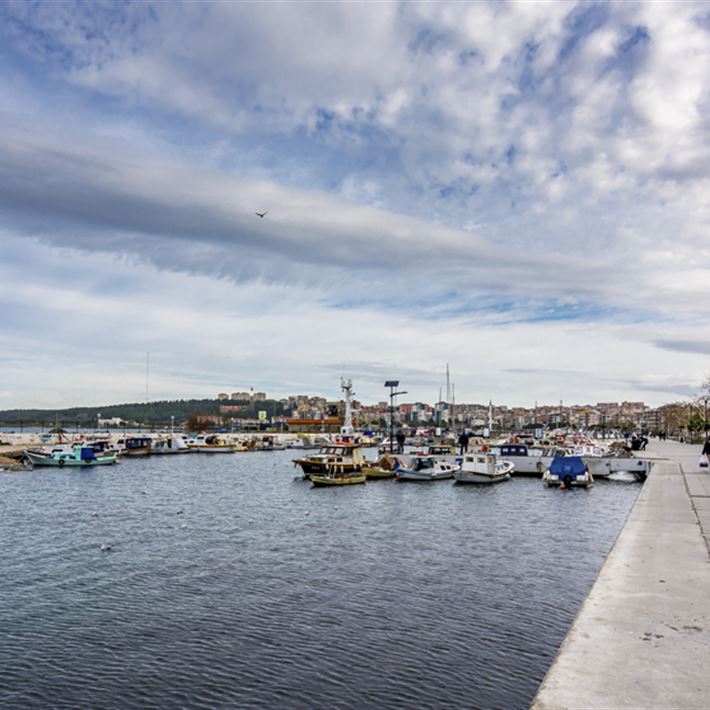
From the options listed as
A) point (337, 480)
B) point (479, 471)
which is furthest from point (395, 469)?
point (479, 471)

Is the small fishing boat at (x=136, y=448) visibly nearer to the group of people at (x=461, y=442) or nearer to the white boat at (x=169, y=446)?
the white boat at (x=169, y=446)

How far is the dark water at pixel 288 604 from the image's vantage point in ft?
45.1

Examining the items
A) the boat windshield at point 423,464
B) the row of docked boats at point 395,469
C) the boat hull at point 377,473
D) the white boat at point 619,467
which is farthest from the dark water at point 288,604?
the boat windshield at point 423,464

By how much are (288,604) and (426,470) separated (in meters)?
43.1

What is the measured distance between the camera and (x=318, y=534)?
31.8m

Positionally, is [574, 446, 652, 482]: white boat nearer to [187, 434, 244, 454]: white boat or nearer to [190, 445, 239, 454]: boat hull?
[190, 445, 239, 454]: boat hull

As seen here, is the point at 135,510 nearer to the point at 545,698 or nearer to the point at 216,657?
the point at 216,657

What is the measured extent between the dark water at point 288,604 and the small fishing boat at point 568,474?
1358 centimetres

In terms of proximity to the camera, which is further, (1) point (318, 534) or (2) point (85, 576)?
(1) point (318, 534)

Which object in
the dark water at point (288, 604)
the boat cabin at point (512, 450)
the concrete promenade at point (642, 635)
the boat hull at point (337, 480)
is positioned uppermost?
the concrete promenade at point (642, 635)

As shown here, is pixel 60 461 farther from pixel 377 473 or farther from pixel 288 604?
pixel 288 604

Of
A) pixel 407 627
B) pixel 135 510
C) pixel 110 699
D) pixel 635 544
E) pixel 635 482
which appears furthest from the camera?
pixel 635 482

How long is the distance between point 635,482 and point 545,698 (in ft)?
183

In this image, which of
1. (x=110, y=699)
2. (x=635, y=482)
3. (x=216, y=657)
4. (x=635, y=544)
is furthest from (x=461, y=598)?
(x=635, y=482)
